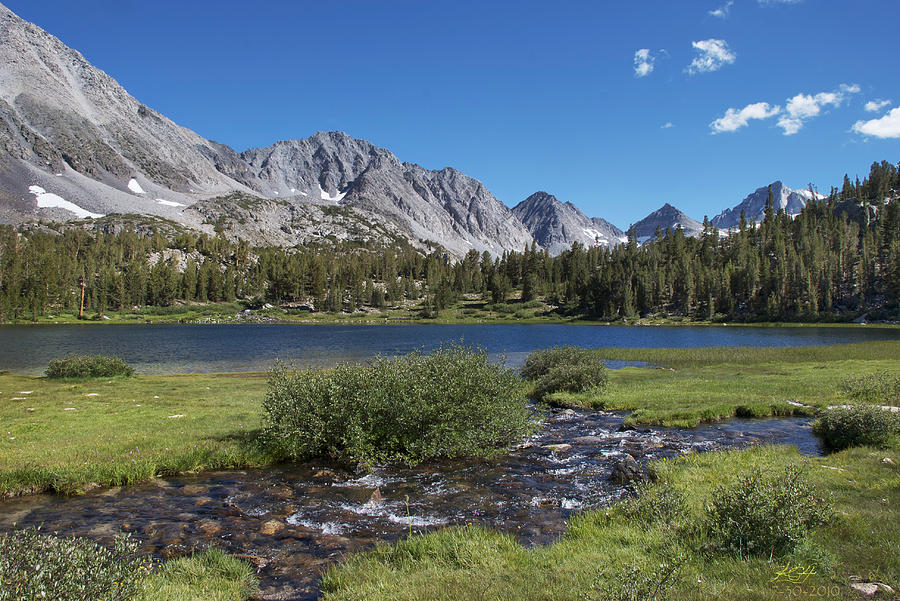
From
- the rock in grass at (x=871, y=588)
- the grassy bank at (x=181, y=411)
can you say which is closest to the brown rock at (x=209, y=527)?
the grassy bank at (x=181, y=411)

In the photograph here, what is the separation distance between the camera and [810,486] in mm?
10484

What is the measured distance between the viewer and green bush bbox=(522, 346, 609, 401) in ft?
113

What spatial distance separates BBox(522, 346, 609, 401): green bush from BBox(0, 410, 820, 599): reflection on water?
47.5 ft

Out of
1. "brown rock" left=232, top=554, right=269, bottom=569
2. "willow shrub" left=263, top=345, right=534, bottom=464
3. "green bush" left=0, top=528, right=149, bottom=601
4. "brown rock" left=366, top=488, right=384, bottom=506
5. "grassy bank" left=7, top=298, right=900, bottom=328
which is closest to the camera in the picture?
"green bush" left=0, top=528, right=149, bottom=601

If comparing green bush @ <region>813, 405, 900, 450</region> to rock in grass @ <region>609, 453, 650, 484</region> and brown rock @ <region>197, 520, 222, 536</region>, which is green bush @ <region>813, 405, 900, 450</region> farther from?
brown rock @ <region>197, 520, 222, 536</region>

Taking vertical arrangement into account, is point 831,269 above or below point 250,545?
above

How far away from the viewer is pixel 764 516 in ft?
28.4

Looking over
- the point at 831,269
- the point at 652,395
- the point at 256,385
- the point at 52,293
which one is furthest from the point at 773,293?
the point at 52,293

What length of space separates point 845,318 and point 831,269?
914 inches

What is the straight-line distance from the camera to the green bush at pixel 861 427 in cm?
1733

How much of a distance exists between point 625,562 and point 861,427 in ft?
51.7

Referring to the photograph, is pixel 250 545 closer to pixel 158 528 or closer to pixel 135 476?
pixel 158 528

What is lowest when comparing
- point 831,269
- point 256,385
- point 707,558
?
point 256,385

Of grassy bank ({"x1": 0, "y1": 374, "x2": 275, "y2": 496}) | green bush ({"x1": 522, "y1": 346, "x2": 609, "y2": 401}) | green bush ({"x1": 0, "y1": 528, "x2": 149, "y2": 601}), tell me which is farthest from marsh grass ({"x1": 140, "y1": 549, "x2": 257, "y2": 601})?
green bush ({"x1": 522, "y1": 346, "x2": 609, "y2": 401})
